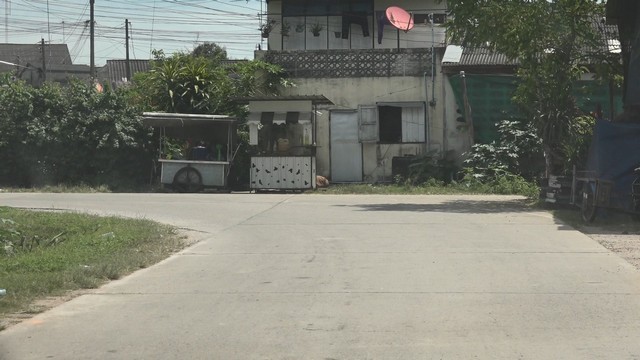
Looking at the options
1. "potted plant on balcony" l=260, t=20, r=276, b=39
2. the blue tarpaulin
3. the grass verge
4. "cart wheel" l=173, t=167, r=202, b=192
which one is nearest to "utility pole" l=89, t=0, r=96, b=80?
"potted plant on balcony" l=260, t=20, r=276, b=39

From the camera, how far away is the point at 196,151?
937 inches

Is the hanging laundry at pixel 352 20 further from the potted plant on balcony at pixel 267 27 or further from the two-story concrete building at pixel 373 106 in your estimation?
the two-story concrete building at pixel 373 106

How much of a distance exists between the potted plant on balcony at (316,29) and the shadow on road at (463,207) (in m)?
14.3

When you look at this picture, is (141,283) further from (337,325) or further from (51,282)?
(337,325)

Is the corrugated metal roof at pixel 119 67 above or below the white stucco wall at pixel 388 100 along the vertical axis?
above

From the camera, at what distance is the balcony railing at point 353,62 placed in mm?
25766

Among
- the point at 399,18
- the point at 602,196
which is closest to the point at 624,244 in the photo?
the point at 602,196

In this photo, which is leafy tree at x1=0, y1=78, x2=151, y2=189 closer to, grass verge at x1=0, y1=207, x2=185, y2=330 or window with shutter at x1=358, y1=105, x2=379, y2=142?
window with shutter at x1=358, y1=105, x2=379, y2=142

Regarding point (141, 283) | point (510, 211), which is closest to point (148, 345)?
point (141, 283)

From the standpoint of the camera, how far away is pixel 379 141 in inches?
Answer: 1035

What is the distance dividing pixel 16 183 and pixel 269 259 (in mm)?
18633

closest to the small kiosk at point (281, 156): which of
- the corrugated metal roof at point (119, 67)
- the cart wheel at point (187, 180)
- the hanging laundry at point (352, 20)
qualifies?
the cart wheel at point (187, 180)

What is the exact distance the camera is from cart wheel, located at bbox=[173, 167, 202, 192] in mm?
23516

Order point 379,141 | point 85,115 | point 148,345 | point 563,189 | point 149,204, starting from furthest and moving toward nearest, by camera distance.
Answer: point 379,141 < point 85,115 < point 149,204 < point 563,189 < point 148,345
